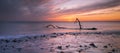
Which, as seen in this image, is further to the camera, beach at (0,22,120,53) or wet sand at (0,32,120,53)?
beach at (0,22,120,53)

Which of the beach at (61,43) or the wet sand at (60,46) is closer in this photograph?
the wet sand at (60,46)

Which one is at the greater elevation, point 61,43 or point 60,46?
point 60,46

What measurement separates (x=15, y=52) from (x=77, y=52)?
6.65m

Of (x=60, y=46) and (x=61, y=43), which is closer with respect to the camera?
(x=60, y=46)

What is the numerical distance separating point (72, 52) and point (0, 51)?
25.8 feet

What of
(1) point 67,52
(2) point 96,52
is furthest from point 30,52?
(2) point 96,52

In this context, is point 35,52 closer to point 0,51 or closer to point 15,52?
point 15,52

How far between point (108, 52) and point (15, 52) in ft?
32.3

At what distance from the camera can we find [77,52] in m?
19.8

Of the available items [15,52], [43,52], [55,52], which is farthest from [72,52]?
[15,52]

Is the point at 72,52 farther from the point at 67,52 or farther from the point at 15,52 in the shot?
the point at 15,52

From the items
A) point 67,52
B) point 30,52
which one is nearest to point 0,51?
point 30,52

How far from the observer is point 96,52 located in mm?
19625

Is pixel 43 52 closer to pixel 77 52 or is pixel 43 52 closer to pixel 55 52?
pixel 55 52
